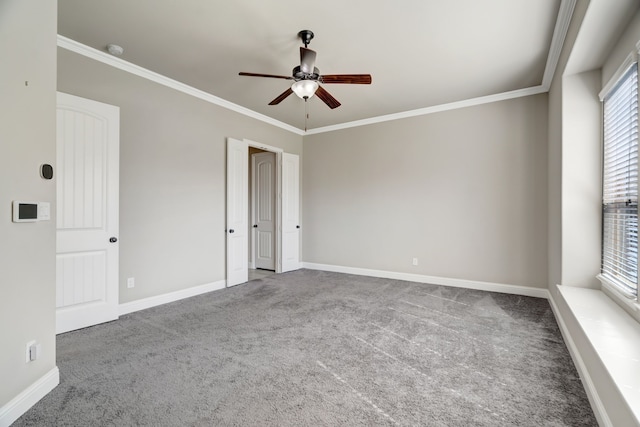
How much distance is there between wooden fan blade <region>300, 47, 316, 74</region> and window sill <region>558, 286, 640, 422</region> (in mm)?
2866

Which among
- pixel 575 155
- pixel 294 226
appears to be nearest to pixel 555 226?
pixel 575 155

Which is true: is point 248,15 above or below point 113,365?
above

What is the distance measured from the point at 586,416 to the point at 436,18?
10.1 feet

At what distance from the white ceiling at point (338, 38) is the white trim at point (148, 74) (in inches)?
3.2

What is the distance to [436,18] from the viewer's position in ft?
8.48

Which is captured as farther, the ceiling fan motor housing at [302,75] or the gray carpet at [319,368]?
the ceiling fan motor housing at [302,75]

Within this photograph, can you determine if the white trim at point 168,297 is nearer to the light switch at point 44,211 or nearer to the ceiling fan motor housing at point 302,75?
the light switch at point 44,211

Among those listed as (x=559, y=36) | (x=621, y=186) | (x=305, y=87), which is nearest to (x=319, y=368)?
(x=305, y=87)

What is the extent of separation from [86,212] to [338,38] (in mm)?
3055

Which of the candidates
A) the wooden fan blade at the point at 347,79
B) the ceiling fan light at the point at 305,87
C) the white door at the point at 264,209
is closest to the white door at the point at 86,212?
the ceiling fan light at the point at 305,87

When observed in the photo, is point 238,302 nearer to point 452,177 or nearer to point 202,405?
point 202,405

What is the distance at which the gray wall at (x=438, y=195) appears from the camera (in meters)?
4.09

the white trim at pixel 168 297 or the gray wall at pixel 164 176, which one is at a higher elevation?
the gray wall at pixel 164 176

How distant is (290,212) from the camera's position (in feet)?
19.2
